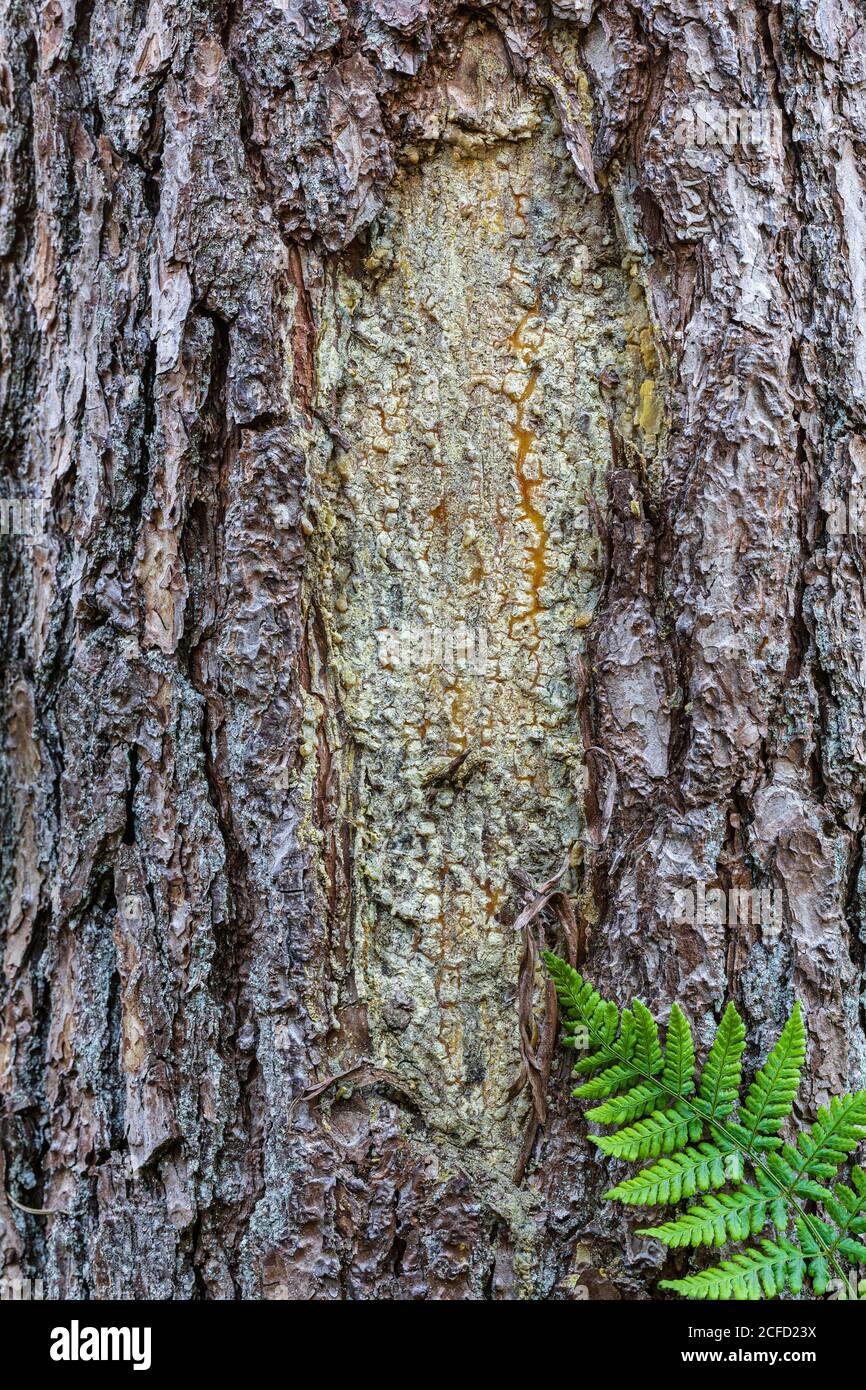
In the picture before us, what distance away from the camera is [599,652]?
1.67 metres

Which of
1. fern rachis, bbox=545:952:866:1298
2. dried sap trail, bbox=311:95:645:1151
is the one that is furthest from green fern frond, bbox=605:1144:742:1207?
dried sap trail, bbox=311:95:645:1151

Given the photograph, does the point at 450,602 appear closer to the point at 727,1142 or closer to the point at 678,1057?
the point at 678,1057

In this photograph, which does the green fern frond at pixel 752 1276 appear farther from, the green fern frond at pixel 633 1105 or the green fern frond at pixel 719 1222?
the green fern frond at pixel 633 1105

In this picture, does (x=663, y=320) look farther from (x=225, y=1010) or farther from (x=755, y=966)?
(x=225, y=1010)

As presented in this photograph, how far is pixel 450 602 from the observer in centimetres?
172

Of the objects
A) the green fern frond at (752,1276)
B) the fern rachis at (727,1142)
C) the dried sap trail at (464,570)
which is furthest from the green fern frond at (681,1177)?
the dried sap trail at (464,570)

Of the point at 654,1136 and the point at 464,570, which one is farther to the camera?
the point at 464,570

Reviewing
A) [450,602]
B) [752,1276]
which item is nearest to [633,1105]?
[752,1276]

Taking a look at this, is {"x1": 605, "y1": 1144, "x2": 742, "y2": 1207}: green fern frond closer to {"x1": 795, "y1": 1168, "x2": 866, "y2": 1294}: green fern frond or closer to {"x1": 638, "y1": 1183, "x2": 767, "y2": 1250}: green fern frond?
{"x1": 638, "y1": 1183, "x2": 767, "y2": 1250}: green fern frond

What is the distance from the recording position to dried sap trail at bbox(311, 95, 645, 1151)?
170cm

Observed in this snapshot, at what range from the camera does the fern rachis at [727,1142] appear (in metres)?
1.49

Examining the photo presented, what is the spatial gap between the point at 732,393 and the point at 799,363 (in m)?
0.15

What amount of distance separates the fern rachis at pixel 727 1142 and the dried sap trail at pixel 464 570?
0.22 meters

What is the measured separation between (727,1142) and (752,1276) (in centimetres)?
19
